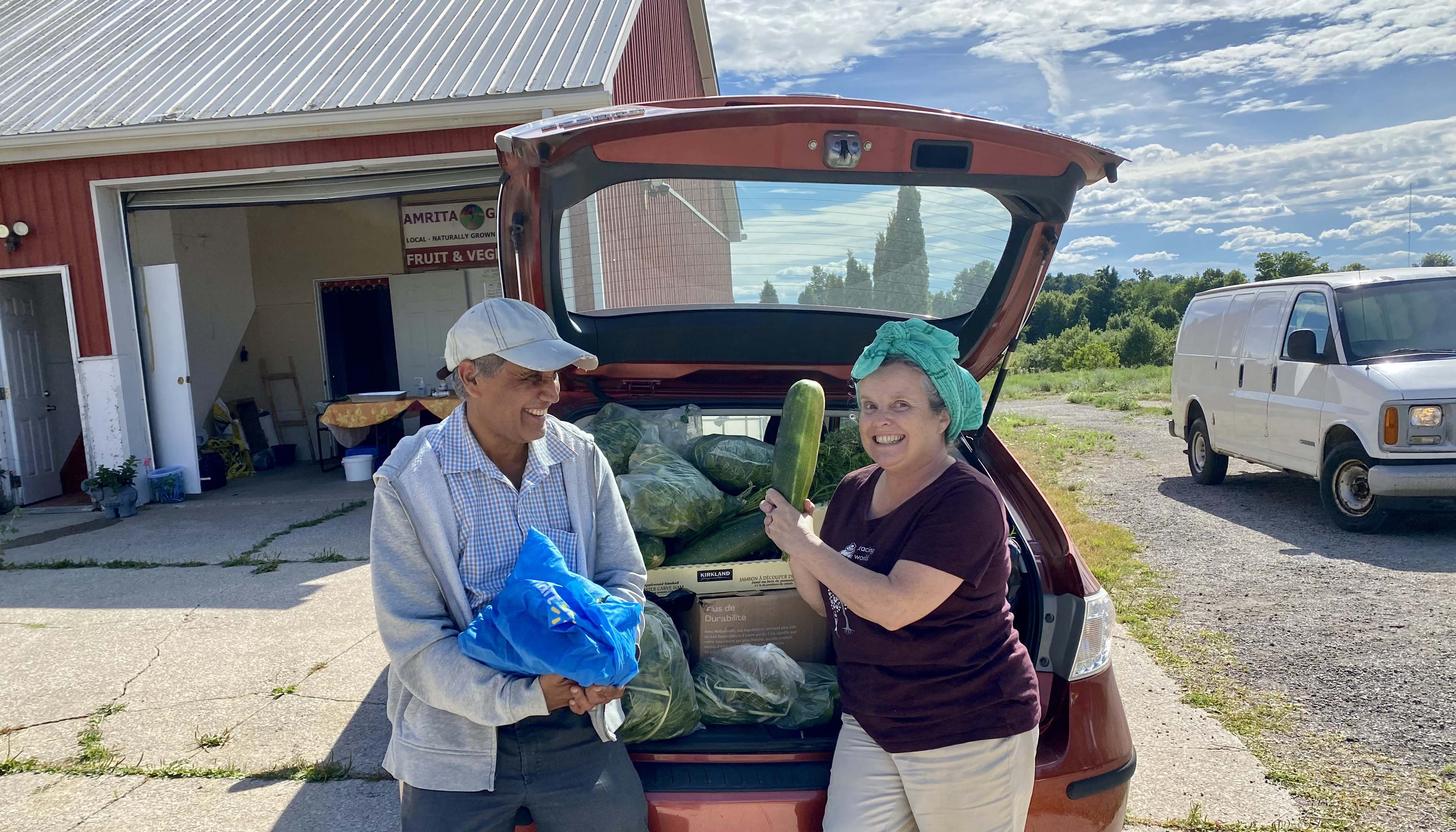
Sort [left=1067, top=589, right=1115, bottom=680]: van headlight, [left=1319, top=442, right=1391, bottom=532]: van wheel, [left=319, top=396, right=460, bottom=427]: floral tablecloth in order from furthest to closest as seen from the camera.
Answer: [left=319, top=396, right=460, bottom=427]: floral tablecloth < [left=1319, top=442, right=1391, bottom=532]: van wheel < [left=1067, top=589, right=1115, bottom=680]: van headlight

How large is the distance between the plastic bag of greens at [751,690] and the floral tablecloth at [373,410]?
321 inches

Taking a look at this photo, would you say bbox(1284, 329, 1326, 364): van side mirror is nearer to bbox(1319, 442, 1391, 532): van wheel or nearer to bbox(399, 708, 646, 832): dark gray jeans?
bbox(1319, 442, 1391, 532): van wheel

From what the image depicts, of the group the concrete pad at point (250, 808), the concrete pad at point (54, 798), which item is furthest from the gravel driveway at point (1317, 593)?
the concrete pad at point (54, 798)

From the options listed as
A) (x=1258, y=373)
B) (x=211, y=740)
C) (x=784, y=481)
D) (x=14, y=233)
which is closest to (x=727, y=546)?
(x=784, y=481)

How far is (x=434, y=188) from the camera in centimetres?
894

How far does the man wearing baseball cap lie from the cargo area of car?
0.11m

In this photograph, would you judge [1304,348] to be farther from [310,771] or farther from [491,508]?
[310,771]

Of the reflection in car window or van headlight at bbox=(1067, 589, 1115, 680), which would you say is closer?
van headlight at bbox=(1067, 589, 1115, 680)

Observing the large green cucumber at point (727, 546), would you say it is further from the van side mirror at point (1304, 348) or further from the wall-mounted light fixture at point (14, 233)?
the wall-mounted light fixture at point (14, 233)

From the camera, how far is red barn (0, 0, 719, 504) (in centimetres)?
843

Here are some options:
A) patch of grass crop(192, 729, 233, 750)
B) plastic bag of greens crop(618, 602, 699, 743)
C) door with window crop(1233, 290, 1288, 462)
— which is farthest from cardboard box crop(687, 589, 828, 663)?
door with window crop(1233, 290, 1288, 462)

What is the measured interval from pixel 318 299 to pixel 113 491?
16.1ft

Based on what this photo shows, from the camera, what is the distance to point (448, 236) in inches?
488

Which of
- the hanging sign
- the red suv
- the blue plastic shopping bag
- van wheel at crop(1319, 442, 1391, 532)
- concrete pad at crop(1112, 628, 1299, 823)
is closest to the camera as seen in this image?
the blue plastic shopping bag
